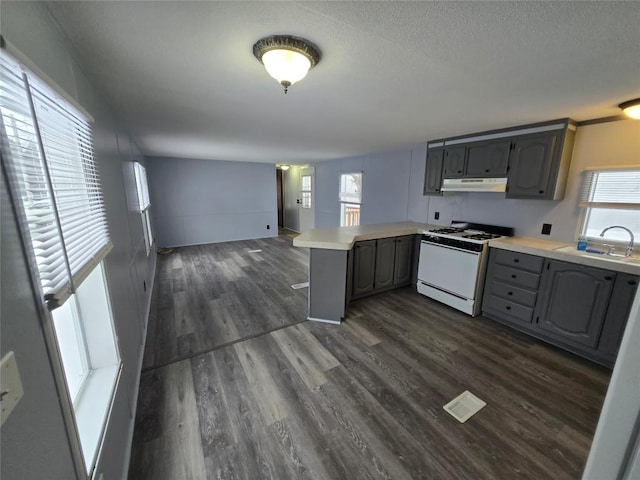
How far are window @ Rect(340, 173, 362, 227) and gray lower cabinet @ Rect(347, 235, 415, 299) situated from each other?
2.13 meters

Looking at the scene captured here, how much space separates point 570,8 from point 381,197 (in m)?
4.02

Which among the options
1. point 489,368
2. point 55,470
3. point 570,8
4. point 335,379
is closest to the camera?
point 55,470

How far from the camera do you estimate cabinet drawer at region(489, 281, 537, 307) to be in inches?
105

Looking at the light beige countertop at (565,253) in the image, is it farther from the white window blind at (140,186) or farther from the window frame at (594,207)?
the white window blind at (140,186)

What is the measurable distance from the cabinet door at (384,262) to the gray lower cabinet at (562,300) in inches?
45.5

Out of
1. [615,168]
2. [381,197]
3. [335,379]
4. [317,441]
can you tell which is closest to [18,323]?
[317,441]

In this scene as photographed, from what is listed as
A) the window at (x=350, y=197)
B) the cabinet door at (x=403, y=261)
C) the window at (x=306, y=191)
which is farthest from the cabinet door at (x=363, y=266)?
the window at (x=306, y=191)

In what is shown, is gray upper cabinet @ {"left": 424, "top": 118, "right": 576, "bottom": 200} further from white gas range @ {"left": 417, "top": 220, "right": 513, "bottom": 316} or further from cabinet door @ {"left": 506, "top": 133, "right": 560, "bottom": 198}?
white gas range @ {"left": 417, "top": 220, "right": 513, "bottom": 316}

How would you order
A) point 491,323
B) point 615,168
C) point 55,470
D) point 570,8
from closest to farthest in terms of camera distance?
point 55,470 < point 570,8 < point 615,168 < point 491,323

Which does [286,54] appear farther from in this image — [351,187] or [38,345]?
[351,187]

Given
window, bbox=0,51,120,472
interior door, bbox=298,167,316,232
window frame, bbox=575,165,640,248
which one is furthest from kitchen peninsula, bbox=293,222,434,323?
interior door, bbox=298,167,316,232

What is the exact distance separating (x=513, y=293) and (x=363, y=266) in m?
1.68

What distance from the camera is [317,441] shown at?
1577 mm

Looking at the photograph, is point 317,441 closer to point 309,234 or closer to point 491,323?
point 309,234
